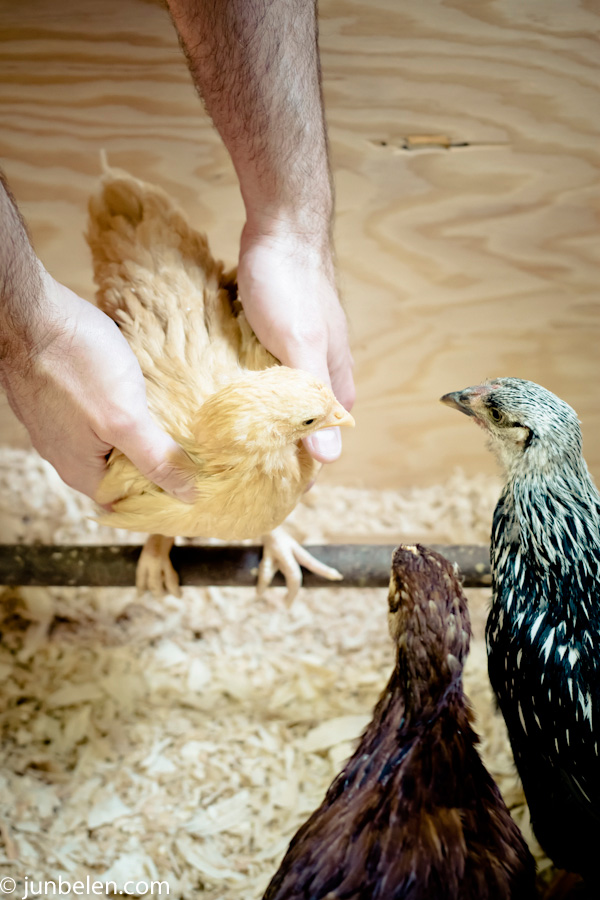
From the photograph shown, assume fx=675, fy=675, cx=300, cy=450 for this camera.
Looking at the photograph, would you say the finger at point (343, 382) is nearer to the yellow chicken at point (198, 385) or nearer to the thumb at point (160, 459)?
the yellow chicken at point (198, 385)

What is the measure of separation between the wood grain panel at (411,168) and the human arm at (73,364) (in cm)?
102

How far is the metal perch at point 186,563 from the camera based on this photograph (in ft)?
5.48

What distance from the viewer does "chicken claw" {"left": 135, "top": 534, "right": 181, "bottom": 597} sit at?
1721mm

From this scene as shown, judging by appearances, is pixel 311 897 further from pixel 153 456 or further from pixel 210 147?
pixel 210 147

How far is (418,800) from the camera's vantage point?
1140 mm

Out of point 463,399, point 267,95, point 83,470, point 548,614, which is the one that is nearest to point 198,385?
point 83,470

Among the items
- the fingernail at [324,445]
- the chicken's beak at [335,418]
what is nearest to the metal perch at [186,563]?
the fingernail at [324,445]

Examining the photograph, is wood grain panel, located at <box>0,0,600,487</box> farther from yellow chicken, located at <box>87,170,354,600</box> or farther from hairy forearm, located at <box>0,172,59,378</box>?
hairy forearm, located at <box>0,172,59,378</box>

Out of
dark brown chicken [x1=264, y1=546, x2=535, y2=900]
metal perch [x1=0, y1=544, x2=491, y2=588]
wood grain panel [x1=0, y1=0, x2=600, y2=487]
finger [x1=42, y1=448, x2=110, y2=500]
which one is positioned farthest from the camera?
wood grain panel [x1=0, y1=0, x2=600, y2=487]

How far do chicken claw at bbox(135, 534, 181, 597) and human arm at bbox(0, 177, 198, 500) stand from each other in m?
0.52

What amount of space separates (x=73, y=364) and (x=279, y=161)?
2.25ft

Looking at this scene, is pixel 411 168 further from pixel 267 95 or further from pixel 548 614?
pixel 548 614

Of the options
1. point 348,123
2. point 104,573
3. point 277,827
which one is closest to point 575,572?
point 277,827

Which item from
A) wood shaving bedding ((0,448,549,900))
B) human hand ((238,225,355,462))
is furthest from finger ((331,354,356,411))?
wood shaving bedding ((0,448,549,900))
